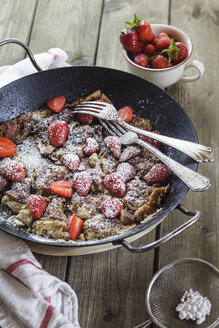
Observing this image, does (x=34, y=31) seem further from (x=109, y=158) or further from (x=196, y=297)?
(x=196, y=297)

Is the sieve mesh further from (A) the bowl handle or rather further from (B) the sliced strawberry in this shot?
(A) the bowl handle

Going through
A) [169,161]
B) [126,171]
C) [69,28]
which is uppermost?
[69,28]

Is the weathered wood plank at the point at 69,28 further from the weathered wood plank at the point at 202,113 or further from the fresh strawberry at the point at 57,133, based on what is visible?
the fresh strawberry at the point at 57,133

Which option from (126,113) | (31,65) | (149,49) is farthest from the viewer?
(31,65)

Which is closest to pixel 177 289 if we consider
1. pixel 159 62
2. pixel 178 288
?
pixel 178 288

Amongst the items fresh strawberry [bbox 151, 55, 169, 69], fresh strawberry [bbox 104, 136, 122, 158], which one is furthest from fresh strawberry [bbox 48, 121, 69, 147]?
fresh strawberry [bbox 151, 55, 169, 69]

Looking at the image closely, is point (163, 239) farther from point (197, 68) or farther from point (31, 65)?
point (31, 65)
